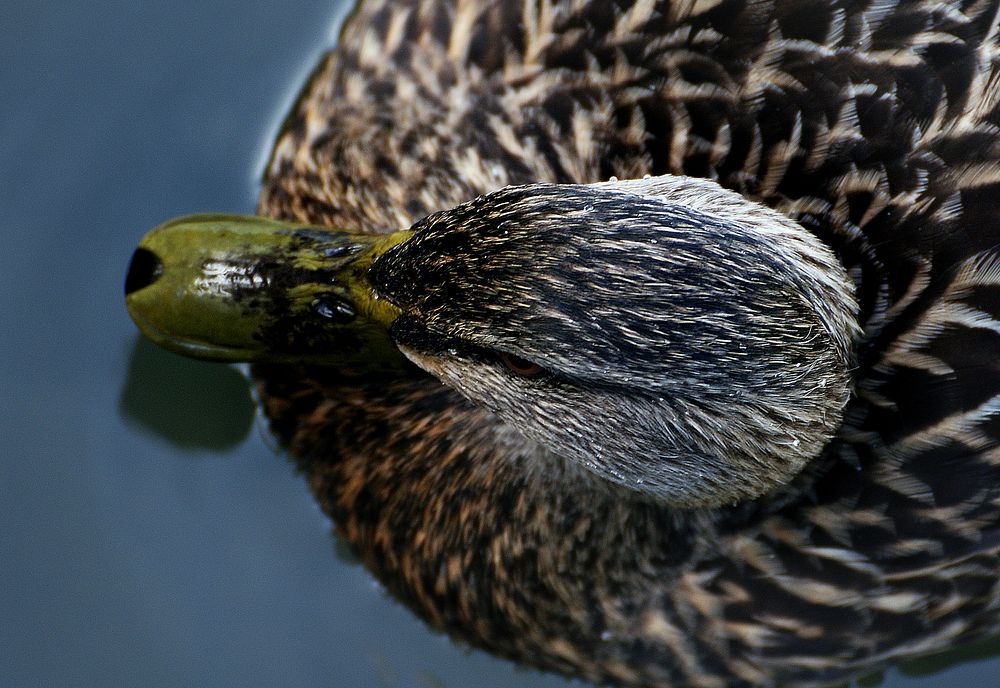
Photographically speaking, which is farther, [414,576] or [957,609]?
[414,576]

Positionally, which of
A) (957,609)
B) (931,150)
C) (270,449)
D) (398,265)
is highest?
(398,265)

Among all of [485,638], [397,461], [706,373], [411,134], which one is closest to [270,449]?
[397,461]

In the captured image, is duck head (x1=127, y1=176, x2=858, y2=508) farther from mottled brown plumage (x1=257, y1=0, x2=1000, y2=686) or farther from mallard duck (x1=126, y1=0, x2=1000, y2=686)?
mottled brown plumage (x1=257, y1=0, x2=1000, y2=686)

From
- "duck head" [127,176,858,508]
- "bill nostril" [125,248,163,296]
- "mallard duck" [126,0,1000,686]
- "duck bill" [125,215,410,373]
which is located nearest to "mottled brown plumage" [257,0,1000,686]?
"mallard duck" [126,0,1000,686]

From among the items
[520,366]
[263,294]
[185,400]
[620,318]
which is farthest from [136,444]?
[620,318]

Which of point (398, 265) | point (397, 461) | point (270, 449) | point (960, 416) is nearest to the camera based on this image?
point (398, 265)

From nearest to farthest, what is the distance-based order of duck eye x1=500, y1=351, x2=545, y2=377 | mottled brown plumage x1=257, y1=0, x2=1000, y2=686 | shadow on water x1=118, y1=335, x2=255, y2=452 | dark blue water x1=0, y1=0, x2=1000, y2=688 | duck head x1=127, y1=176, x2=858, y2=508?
duck head x1=127, y1=176, x2=858, y2=508, duck eye x1=500, y1=351, x2=545, y2=377, mottled brown plumage x1=257, y1=0, x2=1000, y2=686, dark blue water x1=0, y1=0, x2=1000, y2=688, shadow on water x1=118, y1=335, x2=255, y2=452

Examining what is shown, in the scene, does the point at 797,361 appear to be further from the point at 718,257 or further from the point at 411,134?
the point at 411,134

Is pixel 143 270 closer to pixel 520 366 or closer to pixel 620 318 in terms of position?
pixel 520 366
